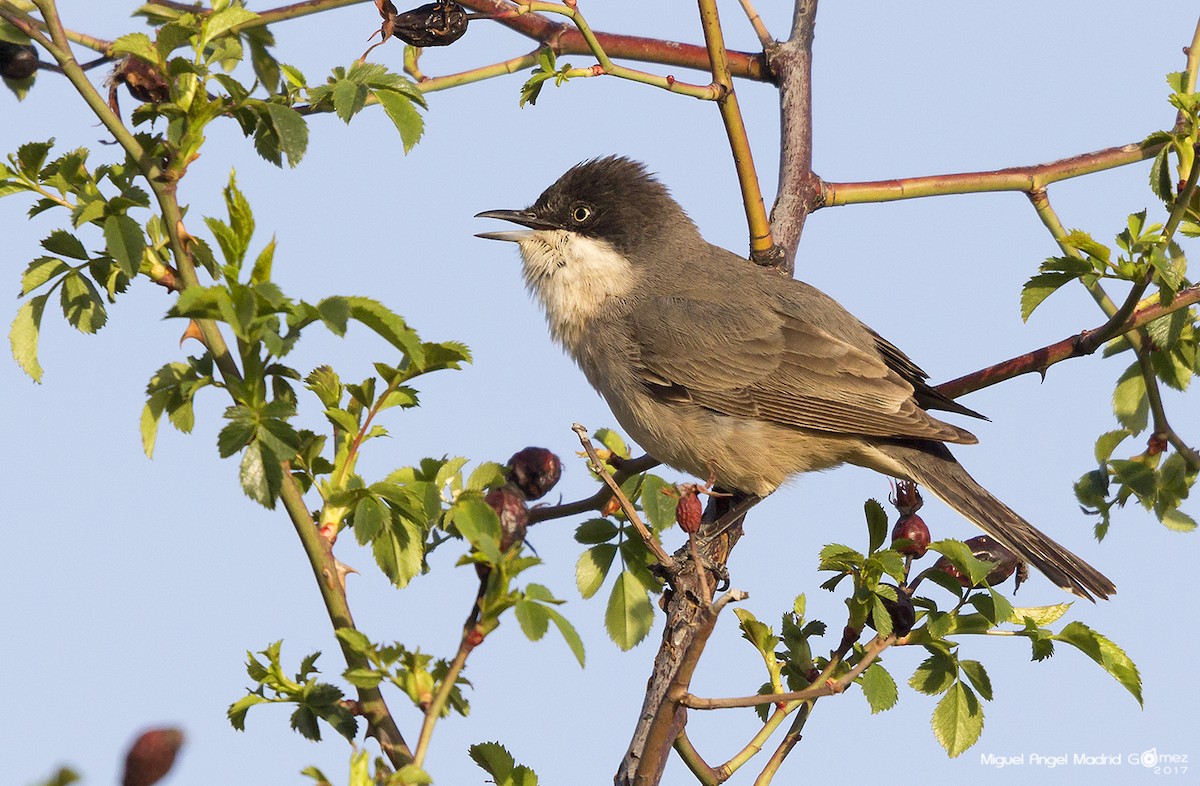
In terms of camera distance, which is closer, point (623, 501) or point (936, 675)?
Result: point (623, 501)

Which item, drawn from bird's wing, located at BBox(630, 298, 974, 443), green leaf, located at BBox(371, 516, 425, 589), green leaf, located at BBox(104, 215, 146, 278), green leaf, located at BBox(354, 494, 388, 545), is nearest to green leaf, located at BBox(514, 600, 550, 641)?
green leaf, located at BBox(354, 494, 388, 545)

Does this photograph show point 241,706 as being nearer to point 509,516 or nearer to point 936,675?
Answer: point 509,516

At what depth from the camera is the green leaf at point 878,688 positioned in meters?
2.96

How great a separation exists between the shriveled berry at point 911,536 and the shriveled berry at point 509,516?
1171mm

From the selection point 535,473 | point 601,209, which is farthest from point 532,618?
point 601,209

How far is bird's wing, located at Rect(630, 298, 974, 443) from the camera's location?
17.7 feet

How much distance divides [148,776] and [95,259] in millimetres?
1486

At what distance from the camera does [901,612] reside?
2.93 meters

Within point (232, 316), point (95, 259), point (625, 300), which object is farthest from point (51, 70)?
point (625, 300)

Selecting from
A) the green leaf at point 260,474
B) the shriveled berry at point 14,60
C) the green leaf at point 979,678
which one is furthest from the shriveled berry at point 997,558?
the shriveled berry at point 14,60

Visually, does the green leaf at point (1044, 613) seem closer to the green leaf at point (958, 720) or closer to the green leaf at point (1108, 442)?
the green leaf at point (958, 720)

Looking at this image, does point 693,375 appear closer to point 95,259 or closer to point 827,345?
point 827,345

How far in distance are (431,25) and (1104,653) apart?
8.86 feet

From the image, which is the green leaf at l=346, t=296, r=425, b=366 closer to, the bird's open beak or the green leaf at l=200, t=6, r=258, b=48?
the green leaf at l=200, t=6, r=258, b=48
